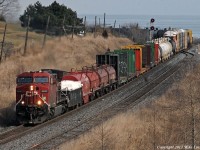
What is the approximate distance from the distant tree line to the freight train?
43.3 meters

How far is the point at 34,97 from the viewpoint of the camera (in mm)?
28281

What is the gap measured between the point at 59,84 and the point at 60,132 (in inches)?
222

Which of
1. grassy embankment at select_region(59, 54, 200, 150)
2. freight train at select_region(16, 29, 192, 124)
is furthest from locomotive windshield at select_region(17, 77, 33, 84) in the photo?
grassy embankment at select_region(59, 54, 200, 150)

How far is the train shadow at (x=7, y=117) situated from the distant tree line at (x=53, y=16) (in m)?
64.4

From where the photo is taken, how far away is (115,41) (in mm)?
101000

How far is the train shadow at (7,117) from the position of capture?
29.6 metres

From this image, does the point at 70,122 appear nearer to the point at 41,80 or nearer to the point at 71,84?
the point at 41,80

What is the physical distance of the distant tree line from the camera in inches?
3914

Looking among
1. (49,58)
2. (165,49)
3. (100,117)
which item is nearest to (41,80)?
(100,117)

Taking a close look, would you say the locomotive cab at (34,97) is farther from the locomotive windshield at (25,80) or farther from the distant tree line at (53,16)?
the distant tree line at (53,16)

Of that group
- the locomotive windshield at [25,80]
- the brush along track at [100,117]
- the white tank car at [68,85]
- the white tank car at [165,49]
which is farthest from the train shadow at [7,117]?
the white tank car at [165,49]

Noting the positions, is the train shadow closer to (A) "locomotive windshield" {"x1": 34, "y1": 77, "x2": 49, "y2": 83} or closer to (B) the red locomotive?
(B) the red locomotive

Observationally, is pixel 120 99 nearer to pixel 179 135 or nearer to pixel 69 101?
pixel 69 101

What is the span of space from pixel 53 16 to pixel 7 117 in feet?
232
